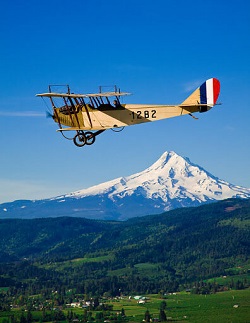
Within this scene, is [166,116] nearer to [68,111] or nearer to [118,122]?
[118,122]

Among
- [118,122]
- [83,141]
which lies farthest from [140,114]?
[83,141]

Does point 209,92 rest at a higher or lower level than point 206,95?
higher

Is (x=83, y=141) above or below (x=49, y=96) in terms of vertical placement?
below

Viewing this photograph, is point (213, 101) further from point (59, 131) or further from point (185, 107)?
point (59, 131)

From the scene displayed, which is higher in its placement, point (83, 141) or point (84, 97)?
point (84, 97)

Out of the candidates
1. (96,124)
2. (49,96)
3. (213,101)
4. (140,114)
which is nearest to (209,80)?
(213,101)

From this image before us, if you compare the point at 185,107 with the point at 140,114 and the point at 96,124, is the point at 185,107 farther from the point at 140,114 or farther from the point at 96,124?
the point at 96,124
